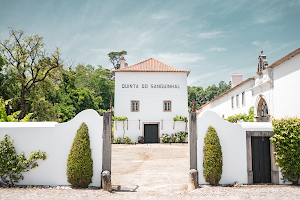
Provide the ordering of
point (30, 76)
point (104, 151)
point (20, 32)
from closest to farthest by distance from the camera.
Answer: point (104, 151)
point (20, 32)
point (30, 76)

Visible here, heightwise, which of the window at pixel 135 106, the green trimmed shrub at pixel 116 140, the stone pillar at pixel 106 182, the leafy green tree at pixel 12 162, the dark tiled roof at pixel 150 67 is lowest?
the green trimmed shrub at pixel 116 140

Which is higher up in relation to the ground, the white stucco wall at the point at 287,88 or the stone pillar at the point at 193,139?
the white stucco wall at the point at 287,88

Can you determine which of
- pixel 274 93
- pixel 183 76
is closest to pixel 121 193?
pixel 274 93

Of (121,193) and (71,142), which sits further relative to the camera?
(71,142)

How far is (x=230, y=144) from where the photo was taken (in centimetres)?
685

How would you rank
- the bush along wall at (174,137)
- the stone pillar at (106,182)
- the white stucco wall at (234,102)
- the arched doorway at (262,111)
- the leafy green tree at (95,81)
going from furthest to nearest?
the leafy green tree at (95,81)
the bush along wall at (174,137)
the white stucco wall at (234,102)
the arched doorway at (262,111)
the stone pillar at (106,182)

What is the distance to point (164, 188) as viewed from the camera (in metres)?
6.71

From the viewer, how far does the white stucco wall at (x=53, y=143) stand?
661 centimetres

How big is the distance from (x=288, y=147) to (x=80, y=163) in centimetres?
610

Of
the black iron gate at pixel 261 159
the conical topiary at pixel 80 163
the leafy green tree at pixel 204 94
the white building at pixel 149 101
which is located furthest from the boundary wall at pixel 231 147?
the leafy green tree at pixel 204 94

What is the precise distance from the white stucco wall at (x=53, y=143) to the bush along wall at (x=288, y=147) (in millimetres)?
5341

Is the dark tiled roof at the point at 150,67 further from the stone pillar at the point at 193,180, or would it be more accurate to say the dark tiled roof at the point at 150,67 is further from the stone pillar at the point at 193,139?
the stone pillar at the point at 193,180

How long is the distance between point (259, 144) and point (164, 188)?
128 inches

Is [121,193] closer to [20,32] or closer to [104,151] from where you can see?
[104,151]
